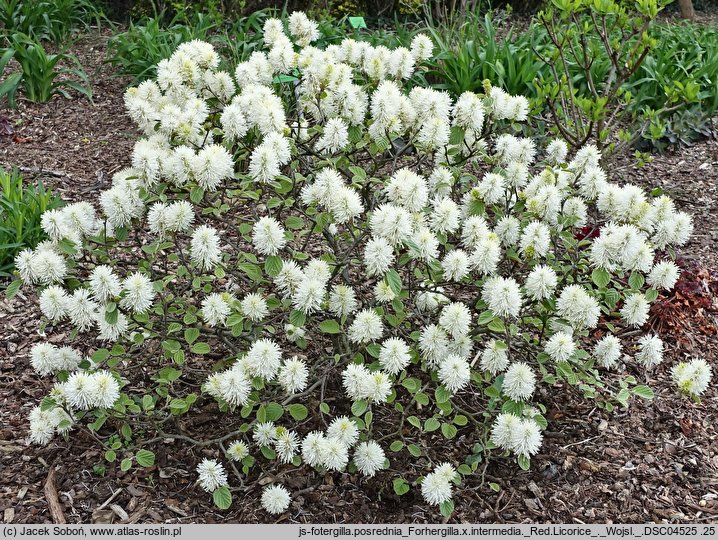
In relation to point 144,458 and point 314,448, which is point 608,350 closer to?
point 314,448

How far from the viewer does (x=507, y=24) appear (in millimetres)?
7562

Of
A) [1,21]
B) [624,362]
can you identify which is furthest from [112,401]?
[1,21]

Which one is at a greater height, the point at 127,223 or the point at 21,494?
the point at 127,223

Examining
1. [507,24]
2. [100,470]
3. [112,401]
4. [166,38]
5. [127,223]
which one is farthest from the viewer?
[507,24]

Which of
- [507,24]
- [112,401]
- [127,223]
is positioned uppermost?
[127,223]

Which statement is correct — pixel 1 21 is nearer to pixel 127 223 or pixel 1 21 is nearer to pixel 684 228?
pixel 127 223

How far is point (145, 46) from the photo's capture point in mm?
5402

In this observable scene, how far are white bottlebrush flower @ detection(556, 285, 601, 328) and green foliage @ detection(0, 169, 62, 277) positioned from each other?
2394 mm

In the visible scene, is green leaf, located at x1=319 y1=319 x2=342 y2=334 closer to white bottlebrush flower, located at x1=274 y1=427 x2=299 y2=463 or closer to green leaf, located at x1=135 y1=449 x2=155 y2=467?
white bottlebrush flower, located at x1=274 y1=427 x2=299 y2=463

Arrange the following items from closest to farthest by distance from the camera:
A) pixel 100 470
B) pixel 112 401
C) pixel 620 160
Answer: pixel 112 401 < pixel 100 470 < pixel 620 160

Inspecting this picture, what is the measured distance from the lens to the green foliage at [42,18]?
571 centimetres

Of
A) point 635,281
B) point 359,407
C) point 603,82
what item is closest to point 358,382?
point 359,407

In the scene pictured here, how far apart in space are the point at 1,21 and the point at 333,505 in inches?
194

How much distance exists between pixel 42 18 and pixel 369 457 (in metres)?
4.86
